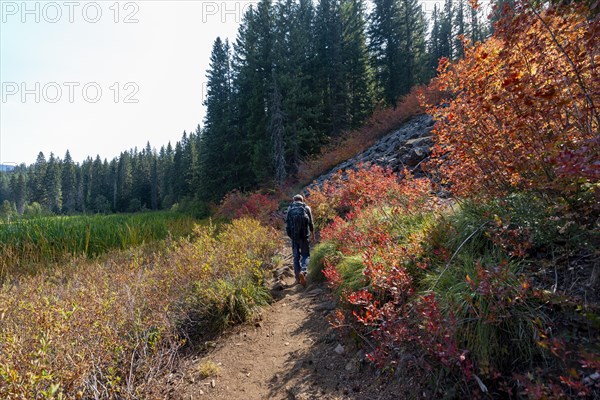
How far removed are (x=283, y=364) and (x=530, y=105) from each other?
149 inches

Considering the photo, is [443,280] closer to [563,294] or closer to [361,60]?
[563,294]

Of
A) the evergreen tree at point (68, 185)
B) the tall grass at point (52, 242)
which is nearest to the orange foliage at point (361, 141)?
the tall grass at point (52, 242)

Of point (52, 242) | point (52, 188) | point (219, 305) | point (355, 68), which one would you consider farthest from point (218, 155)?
point (52, 188)

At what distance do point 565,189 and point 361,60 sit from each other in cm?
2604

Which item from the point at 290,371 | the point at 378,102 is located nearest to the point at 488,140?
the point at 290,371

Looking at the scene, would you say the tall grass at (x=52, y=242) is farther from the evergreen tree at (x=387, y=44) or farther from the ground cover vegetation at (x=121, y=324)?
the evergreen tree at (x=387, y=44)

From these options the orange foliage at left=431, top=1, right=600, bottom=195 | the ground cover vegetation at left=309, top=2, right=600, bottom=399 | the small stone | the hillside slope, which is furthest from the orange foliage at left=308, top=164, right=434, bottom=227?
the hillside slope

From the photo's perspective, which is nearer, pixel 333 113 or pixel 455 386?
pixel 455 386

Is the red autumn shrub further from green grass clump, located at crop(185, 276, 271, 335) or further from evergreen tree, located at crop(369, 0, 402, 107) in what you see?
evergreen tree, located at crop(369, 0, 402, 107)

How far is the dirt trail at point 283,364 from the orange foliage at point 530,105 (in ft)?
8.40

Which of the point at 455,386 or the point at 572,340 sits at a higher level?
the point at 572,340

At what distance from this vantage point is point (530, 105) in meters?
2.58

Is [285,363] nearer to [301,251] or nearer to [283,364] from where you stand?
[283,364]

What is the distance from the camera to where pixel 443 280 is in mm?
2957
